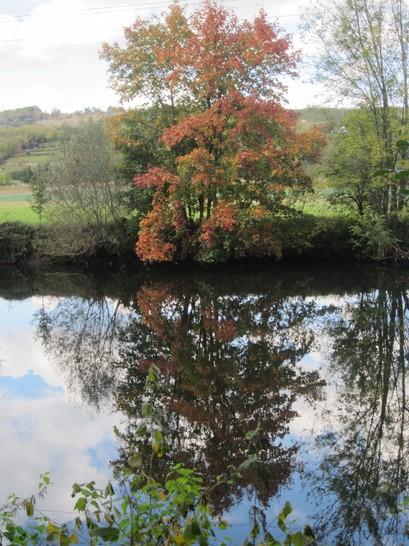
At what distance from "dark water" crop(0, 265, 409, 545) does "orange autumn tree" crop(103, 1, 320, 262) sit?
3063 mm

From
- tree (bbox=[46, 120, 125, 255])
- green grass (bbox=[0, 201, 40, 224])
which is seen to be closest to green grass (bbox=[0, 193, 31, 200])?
green grass (bbox=[0, 201, 40, 224])

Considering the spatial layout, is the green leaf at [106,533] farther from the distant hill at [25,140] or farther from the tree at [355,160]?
the distant hill at [25,140]

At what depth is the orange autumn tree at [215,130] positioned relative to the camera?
17.8 meters

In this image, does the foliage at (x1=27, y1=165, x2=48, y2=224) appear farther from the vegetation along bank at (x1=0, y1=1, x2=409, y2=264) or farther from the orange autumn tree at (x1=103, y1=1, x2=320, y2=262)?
the orange autumn tree at (x1=103, y1=1, x2=320, y2=262)

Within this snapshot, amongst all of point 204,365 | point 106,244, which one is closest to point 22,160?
point 106,244

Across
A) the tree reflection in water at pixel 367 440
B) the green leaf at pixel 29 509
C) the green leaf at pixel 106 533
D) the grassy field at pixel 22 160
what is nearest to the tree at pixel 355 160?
the tree reflection in water at pixel 367 440

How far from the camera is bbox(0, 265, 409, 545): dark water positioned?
5887 mm

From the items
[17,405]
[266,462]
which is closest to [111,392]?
[17,405]

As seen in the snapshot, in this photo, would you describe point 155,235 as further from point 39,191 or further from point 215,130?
point 39,191

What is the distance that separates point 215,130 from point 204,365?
10.6m

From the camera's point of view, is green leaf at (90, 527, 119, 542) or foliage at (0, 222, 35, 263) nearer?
green leaf at (90, 527, 119, 542)

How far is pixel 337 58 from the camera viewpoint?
63.8 ft

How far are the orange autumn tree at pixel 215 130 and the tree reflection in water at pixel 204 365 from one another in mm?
3175

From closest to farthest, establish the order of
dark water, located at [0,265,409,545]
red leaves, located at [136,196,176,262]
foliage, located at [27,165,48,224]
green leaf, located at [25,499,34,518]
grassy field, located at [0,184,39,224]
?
green leaf, located at [25,499,34,518], dark water, located at [0,265,409,545], red leaves, located at [136,196,176,262], foliage, located at [27,165,48,224], grassy field, located at [0,184,39,224]
